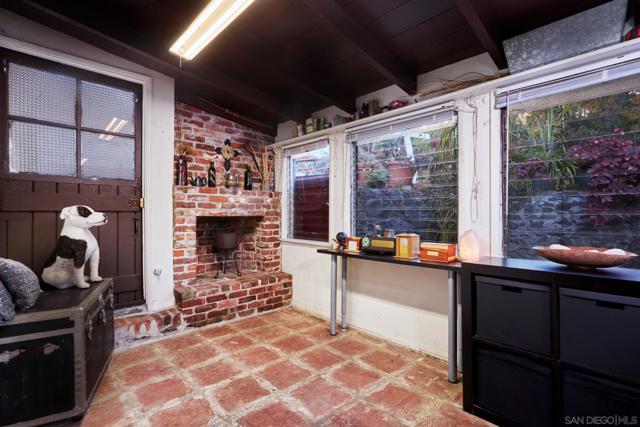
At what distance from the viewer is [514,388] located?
172 centimetres

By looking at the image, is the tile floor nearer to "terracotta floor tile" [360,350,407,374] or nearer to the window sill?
"terracotta floor tile" [360,350,407,374]

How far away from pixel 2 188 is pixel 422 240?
3447 millimetres

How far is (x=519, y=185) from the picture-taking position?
88.3 inches

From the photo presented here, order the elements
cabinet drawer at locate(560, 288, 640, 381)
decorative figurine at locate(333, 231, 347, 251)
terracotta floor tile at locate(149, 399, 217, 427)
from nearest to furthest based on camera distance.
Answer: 1. cabinet drawer at locate(560, 288, 640, 381)
2. terracotta floor tile at locate(149, 399, 217, 427)
3. decorative figurine at locate(333, 231, 347, 251)

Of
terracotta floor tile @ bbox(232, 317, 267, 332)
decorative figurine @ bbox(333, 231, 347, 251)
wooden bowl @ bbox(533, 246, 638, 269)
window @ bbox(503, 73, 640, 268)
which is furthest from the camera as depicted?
terracotta floor tile @ bbox(232, 317, 267, 332)

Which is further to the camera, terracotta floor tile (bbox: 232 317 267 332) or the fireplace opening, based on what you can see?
the fireplace opening

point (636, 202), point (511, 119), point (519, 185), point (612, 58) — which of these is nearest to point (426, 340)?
point (519, 185)

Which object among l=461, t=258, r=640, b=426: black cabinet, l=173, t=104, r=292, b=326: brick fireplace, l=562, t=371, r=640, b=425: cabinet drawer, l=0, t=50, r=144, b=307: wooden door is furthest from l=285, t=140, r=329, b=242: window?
l=562, t=371, r=640, b=425: cabinet drawer

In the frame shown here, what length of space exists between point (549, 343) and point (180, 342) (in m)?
2.87

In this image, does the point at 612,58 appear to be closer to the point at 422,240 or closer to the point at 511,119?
the point at 511,119

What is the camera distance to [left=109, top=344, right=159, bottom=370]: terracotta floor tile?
2.41 meters

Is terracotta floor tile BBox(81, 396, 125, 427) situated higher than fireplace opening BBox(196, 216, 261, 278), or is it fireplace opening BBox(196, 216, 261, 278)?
fireplace opening BBox(196, 216, 261, 278)

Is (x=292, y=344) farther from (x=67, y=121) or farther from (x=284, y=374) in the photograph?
(x=67, y=121)

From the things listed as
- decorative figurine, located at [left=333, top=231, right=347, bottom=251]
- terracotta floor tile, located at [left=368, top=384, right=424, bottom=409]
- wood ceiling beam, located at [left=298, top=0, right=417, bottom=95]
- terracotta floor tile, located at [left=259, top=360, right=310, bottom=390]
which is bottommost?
terracotta floor tile, located at [left=368, top=384, right=424, bottom=409]
